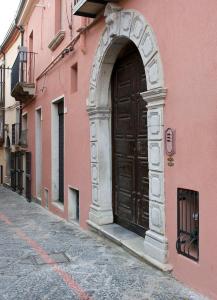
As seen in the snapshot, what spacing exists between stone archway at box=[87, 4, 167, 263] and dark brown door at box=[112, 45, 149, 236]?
0.16m

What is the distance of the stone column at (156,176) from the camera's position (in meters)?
4.99

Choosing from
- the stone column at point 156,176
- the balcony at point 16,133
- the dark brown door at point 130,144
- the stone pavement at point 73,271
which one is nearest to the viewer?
the stone pavement at point 73,271

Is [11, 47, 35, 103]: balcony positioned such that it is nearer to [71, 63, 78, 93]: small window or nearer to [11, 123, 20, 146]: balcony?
[11, 123, 20, 146]: balcony

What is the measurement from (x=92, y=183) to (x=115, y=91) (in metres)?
1.79

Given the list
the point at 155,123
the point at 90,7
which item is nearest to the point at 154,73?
the point at 155,123

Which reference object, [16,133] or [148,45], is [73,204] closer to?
[148,45]

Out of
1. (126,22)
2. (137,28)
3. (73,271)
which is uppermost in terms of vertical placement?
(126,22)

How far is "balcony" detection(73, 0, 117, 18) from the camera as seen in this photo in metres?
6.45

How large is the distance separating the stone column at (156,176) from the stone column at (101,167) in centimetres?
209

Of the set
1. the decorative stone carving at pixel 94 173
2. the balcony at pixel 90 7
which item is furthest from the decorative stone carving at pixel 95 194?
the balcony at pixel 90 7

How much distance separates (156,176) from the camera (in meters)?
5.15

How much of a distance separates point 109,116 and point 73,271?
3.12 meters

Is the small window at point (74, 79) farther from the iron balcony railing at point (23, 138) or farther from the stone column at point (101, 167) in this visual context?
the iron balcony railing at point (23, 138)

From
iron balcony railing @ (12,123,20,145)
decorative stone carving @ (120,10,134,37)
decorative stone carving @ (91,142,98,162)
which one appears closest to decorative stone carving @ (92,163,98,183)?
decorative stone carving @ (91,142,98,162)
